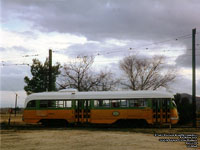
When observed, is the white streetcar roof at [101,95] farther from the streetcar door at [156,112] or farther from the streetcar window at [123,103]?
the streetcar door at [156,112]

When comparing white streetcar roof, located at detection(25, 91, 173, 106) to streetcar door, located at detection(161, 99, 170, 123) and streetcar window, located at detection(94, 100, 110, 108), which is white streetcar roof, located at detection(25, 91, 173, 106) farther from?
streetcar door, located at detection(161, 99, 170, 123)

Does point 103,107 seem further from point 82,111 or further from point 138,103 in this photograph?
point 138,103

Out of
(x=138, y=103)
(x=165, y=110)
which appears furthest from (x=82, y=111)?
(x=165, y=110)

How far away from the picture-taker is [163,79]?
49.5 meters

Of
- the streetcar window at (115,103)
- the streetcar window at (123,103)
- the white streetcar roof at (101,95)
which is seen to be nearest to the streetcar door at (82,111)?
the white streetcar roof at (101,95)

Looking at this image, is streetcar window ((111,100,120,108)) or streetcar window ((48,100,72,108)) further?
streetcar window ((48,100,72,108))

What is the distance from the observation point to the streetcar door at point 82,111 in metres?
23.1

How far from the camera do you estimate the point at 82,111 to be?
23203 mm

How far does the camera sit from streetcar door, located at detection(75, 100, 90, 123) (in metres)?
23.1

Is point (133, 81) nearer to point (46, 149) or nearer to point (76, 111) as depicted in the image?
point (76, 111)

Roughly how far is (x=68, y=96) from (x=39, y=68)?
33.5m

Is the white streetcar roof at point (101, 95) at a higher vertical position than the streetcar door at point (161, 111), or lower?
higher

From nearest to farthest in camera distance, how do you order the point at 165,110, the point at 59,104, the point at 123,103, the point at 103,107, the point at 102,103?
the point at 165,110, the point at 123,103, the point at 103,107, the point at 102,103, the point at 59,104

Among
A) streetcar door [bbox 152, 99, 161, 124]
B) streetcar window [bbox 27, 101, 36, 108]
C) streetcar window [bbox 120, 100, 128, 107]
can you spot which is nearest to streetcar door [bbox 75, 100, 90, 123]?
streetcar window [bbox 120, 100, 128, 107]
